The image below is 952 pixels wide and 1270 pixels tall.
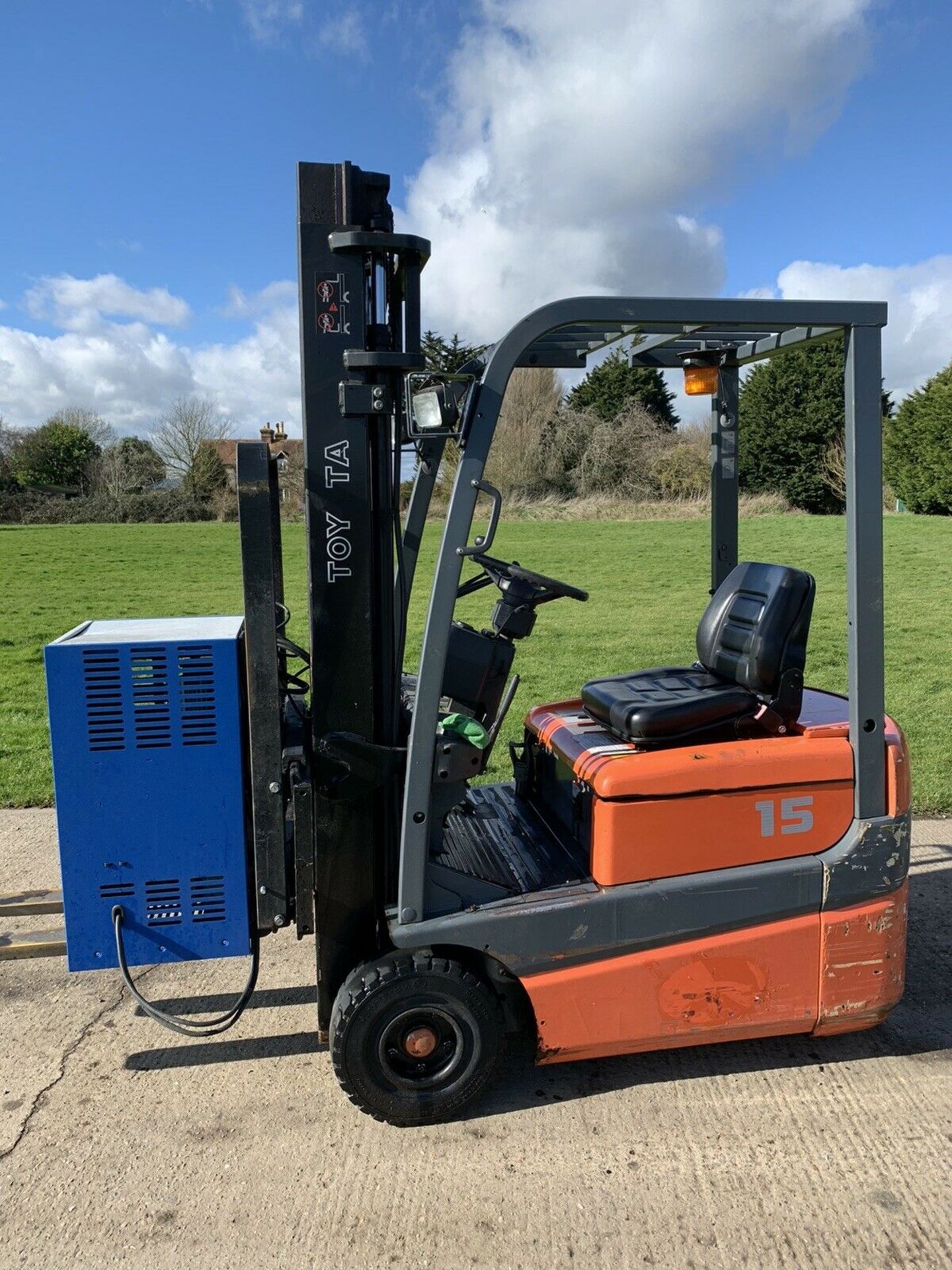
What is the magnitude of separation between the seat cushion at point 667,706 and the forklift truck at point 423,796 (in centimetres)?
2

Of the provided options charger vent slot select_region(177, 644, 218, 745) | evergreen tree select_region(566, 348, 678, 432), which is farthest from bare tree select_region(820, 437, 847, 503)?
charger vent slot select_region(177, 644, 218, 745)

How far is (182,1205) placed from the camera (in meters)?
2.97

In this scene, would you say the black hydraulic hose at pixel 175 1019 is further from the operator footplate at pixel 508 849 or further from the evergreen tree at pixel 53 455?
the evergreen tree at pixel 53 455

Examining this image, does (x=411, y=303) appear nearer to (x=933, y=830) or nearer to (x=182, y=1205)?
(x=182, y=1205)

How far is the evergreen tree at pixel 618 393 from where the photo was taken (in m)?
43.8

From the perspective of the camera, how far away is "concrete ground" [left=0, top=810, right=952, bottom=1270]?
282 cm

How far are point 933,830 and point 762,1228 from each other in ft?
12.7

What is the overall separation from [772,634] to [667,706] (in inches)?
20.2

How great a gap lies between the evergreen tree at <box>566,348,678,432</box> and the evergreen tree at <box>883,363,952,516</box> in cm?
→ 1020

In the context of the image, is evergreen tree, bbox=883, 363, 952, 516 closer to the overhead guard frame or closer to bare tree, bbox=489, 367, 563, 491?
bare tree, bbox=489, 367, 563, 491

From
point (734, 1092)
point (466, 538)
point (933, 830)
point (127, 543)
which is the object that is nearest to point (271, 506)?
point (466, 538)

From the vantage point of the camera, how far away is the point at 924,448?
3412 centimetres

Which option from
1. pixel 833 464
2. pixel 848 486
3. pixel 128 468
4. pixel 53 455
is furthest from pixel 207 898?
pixel 53 455

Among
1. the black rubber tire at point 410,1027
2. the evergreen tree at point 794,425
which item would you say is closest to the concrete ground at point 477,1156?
the black rubber tire at point 410,1027
